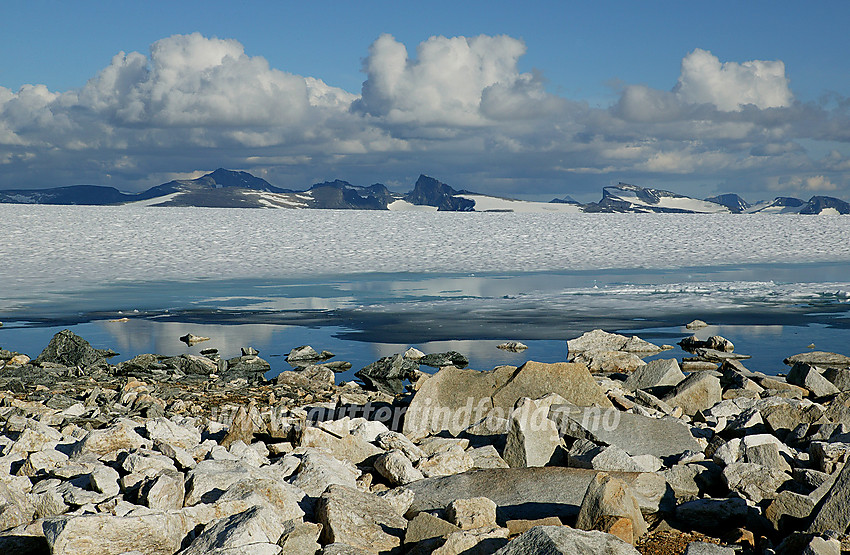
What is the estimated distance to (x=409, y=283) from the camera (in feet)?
55.2

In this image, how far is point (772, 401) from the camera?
5.65 metres

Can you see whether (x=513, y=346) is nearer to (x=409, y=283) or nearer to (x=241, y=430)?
(x=241, y=430)

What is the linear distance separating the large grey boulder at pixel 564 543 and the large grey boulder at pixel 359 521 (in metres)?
0.71

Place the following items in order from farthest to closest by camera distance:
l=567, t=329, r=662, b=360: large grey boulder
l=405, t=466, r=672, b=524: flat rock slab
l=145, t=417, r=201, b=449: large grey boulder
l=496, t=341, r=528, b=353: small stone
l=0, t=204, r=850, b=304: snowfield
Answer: l=0, t=204, r=850, b=304: snowfield < l=496, t=341, r=528, b=353: small stone < l=567, t=329, r=662, b=360: large grey boulder < l=145, t=417, r=201, b=449: large grey boulder < l=405, t=466, r=672, b=524: flat rock slab

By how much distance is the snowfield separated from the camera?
19547mm

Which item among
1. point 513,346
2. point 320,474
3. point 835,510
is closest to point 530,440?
point 320,474

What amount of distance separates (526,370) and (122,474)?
10.0ft

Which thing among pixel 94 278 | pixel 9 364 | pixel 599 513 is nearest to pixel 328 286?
pixel 94 278

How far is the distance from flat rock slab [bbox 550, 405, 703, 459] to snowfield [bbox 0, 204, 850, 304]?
13.1m

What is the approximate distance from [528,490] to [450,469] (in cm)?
60

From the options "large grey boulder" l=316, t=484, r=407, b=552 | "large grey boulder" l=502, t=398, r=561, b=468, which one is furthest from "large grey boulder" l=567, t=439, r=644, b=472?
"large grey boulder" l=316, t=484, r=407, b=552

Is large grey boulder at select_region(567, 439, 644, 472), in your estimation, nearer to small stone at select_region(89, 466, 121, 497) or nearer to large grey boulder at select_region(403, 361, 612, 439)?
large grey boulder at select_region(403, 361, 612, 439)

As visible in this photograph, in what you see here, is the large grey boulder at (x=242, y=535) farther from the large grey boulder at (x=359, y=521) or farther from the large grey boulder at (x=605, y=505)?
the large grey boulder at (x=605, y=505)

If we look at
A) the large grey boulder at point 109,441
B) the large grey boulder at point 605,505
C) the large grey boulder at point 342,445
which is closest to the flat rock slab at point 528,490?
the large grey boulder at point 605,505
